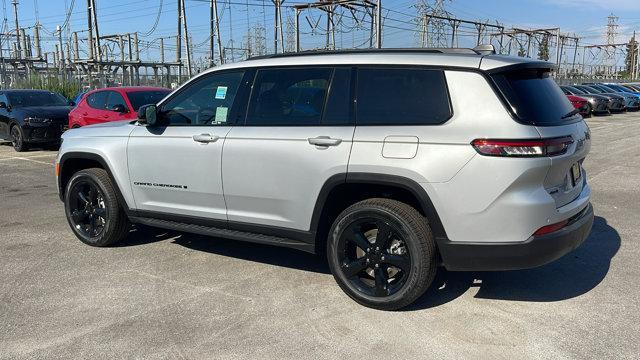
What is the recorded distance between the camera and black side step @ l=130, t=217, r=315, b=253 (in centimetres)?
430

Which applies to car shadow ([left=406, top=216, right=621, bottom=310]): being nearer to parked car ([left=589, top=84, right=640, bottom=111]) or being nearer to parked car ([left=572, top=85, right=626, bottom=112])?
parked car ([left=572, top=85, right=626, bottom=112])

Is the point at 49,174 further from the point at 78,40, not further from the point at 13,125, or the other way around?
the point at 78,40

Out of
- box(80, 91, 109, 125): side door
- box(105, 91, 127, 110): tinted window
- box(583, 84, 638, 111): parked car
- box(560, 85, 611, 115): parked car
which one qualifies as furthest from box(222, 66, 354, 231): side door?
box(583, 84, 638, 111): parked car

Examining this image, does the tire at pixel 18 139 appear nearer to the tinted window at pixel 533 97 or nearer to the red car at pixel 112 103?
the red car at pixel 112 103

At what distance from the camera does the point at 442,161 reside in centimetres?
357

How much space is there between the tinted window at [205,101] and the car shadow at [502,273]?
136 centimetres

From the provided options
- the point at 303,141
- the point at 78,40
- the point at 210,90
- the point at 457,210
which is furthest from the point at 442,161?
the point at 78,40

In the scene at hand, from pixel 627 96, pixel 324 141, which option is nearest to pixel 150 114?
pixel 324 141

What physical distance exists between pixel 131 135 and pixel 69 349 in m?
2.23

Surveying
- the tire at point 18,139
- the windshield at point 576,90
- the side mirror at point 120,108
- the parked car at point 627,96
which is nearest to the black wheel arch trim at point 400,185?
the side mirror at point 120,108

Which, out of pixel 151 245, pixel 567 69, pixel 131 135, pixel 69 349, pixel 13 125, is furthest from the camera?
pixel 567 69

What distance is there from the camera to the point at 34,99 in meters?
14.9

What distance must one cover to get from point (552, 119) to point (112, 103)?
9.78 metres

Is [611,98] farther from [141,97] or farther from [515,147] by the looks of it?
[515,147]
